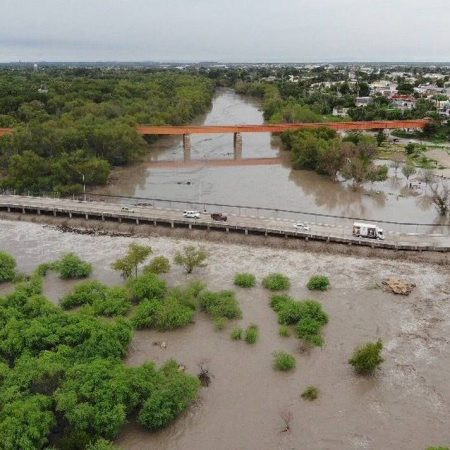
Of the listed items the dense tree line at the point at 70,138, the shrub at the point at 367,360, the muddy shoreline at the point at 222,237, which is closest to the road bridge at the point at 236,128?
the dense tree line at the point at 70,138

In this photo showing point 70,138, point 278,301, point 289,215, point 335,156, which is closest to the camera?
point 278,301

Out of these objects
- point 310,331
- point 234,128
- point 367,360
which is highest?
point 234,128

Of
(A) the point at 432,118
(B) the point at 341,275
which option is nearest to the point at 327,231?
(B) the point at 341,275

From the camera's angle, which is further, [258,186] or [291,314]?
[258,186]

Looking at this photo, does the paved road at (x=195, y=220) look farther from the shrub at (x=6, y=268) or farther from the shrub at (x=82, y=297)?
the shrub at (x=82, y=297)

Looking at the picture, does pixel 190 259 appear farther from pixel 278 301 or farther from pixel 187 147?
pixel 187 147

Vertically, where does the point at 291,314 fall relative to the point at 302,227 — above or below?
below

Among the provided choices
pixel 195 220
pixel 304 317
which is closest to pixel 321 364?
pixel 304 317

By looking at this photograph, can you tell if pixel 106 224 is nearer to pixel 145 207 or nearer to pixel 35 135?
pixel 145 207

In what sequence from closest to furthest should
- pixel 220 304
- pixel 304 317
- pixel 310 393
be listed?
pixel 310 393 < pixel 304 317 < pixel 220 304
